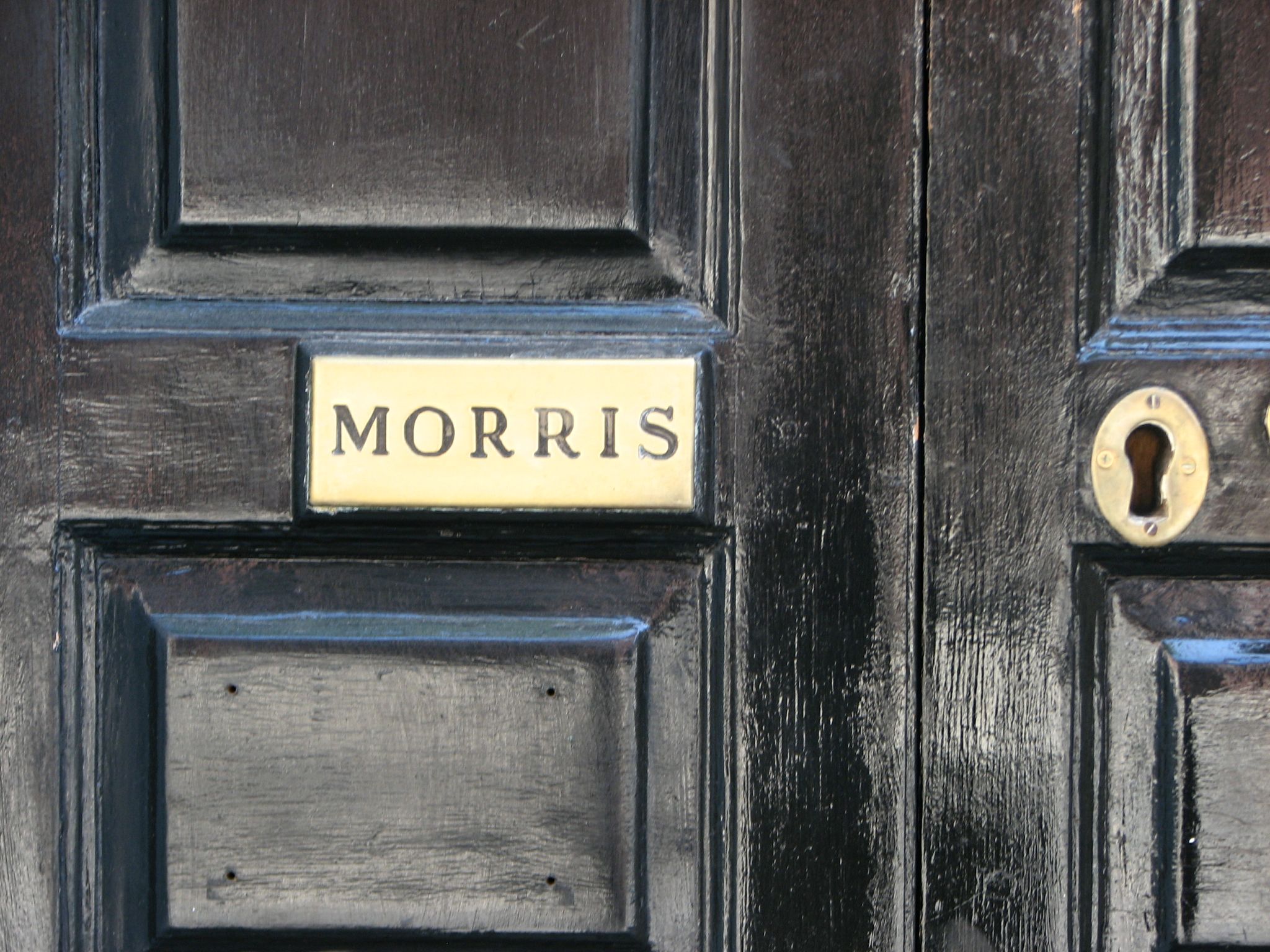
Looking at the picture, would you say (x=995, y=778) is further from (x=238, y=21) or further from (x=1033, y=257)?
(x=238, y=21)

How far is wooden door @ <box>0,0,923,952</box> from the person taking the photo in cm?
59

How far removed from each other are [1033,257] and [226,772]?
0.64 m

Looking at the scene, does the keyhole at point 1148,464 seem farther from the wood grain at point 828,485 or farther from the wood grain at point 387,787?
the wood grain at point 387,787

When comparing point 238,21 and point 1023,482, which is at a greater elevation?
point 238,21

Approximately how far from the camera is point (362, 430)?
0.58 m

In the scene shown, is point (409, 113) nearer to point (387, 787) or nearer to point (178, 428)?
point (178, 428)

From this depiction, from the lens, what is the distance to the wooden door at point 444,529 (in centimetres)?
59

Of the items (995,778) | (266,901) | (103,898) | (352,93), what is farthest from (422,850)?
(352,93)

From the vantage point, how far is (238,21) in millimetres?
595

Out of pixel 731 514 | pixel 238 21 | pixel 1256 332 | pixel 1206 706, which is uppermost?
pixel 238 21

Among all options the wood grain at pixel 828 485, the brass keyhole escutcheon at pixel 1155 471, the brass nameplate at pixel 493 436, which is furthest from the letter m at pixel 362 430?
the brass keyhole escutcheon at pixel 1155 471

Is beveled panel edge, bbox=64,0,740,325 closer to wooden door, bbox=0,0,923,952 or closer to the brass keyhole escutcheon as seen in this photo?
wooden door, bbox=0,0,923,952

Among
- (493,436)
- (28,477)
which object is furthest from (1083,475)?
(28,477)

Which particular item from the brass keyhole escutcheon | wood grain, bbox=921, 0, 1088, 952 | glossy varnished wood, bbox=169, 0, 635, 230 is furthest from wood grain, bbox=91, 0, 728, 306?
the brass keyhole escutcheon
